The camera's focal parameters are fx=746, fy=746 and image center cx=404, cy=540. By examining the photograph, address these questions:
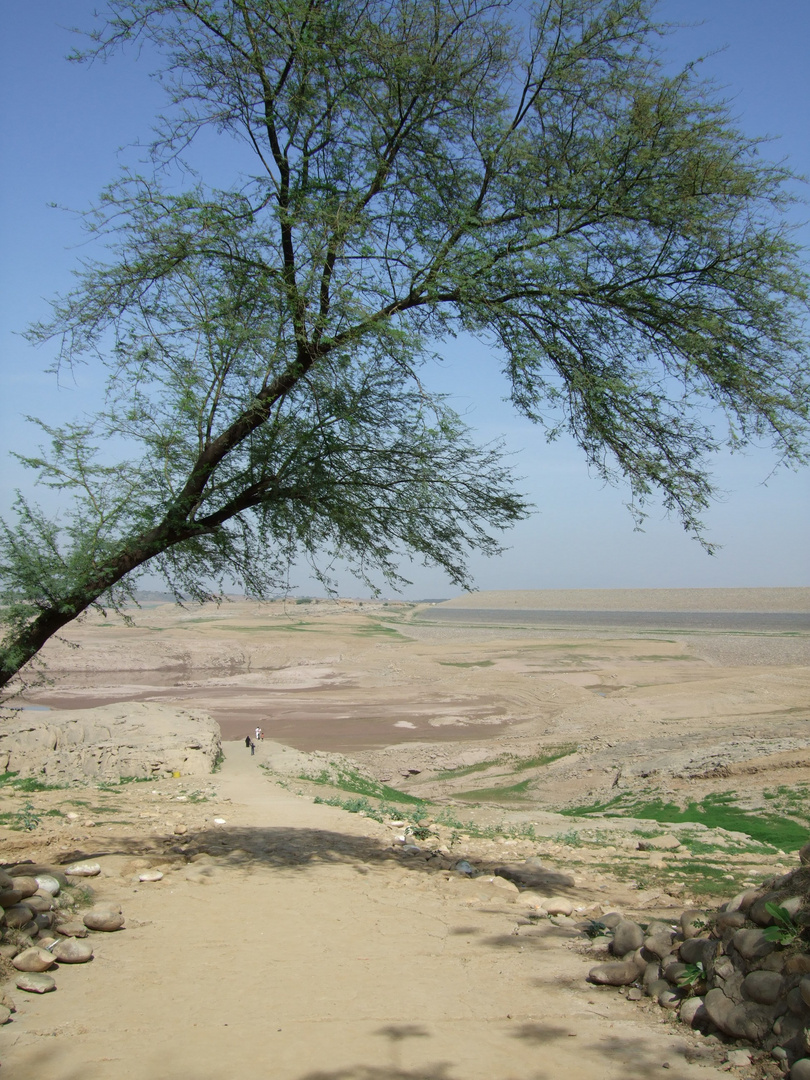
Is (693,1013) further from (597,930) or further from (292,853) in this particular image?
(292,853)


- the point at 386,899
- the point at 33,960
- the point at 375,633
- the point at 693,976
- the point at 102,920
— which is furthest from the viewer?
the point at 375,633

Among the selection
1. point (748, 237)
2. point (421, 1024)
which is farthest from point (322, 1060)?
point (748, 237)

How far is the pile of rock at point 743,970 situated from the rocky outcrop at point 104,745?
45.3 ft

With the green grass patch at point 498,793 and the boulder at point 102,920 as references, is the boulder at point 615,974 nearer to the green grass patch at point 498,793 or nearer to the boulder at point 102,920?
the boulder at point 102,920

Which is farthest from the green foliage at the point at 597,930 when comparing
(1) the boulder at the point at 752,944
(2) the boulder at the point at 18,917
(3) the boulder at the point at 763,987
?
(2) the boulder at the point at 18,917

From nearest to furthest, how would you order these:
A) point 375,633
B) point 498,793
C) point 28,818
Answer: point 28,818
point 498,793
point 375,633

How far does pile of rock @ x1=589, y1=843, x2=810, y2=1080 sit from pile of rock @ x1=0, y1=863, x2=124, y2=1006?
3692mm

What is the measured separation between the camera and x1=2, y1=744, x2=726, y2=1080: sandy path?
3.94 metres

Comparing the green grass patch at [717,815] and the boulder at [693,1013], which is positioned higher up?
the boulder at [693,1013]

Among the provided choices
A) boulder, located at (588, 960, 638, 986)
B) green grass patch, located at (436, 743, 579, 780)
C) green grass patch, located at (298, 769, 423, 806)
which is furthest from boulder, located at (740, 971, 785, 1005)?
green grass patch, located at (436, 743, 579, 780)

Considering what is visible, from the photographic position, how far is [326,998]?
16.1 feet

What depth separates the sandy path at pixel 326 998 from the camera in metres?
3.94

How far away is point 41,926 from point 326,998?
7.61ft

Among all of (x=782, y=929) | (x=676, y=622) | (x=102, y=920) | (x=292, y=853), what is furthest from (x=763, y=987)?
(x=676, y=622)
